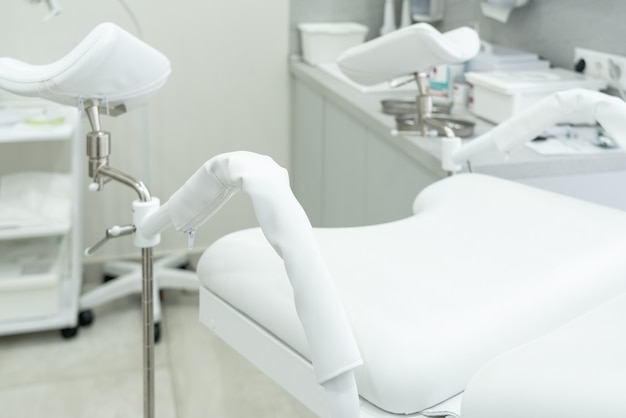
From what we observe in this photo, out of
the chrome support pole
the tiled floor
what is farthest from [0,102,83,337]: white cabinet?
the chrome support pole

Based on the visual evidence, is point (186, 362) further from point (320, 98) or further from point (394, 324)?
point (394, 324)

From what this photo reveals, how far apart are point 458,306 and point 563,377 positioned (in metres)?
0.27

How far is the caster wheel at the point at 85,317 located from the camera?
2.66 meters

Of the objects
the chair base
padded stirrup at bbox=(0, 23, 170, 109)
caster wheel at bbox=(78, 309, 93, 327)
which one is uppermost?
padded stirrup at bbox=(0, 23, 170, 109)

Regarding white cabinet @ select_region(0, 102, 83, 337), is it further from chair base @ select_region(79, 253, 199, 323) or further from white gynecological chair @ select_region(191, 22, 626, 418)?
white gynecological chair @ select_region(191, 22, 626, 418)

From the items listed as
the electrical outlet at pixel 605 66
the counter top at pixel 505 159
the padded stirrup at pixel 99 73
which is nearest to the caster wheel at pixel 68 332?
the counter top at pixel 505 159

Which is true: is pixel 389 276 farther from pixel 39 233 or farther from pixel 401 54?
pixel 39 233

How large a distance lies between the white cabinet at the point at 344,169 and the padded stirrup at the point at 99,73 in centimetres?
73

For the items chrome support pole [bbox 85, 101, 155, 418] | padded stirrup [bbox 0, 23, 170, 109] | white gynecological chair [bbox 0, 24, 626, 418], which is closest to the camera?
white gynecological chair [bbox 0, 24, 626, 418]

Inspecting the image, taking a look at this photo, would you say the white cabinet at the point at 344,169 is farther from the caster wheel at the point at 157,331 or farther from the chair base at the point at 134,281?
the caster wheel at the point at 157,331

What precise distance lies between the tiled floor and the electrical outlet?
49.7 inches

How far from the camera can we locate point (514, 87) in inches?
75.4

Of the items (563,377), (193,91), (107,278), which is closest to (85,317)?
(107,278)

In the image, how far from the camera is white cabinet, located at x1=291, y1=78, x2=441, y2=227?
204 cm
